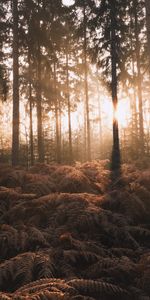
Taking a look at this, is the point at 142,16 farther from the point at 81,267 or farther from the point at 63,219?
the point at 81,267

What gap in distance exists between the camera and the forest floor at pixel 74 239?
15.8 ft

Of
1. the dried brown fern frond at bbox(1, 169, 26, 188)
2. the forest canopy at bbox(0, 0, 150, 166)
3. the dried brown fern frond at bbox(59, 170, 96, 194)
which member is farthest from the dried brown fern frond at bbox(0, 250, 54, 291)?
the forest canopy at bbox(0, 0, 150, 166)

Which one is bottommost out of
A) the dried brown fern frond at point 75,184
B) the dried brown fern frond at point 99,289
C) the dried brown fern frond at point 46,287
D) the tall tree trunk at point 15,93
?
the dried brown fern frond at point 99,289

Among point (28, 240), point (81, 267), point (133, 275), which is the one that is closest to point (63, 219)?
point (28, 240)

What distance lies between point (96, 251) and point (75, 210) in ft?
4.87

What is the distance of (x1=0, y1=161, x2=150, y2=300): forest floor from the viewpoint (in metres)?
4.82

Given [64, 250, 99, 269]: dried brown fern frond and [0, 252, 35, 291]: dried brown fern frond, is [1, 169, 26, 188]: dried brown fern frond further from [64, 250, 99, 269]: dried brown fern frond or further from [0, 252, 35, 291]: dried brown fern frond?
[0, 252, 35, 291]: dried brown fern frond

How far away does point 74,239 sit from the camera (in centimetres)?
623

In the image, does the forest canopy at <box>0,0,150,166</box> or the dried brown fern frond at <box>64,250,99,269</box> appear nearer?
the dried brown fern frond at <box>64,250,99,269</box>

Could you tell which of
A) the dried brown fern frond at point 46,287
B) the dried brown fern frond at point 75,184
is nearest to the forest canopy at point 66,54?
the dried brown fern frond at point 75,184

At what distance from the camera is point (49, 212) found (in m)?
7.80

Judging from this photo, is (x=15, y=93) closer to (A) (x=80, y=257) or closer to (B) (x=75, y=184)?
(B) (x=75, y=184)

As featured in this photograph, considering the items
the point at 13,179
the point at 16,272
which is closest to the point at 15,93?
the point at 13,179

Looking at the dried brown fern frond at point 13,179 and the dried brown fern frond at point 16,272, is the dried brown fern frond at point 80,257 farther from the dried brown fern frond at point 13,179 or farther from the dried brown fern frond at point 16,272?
the dried brown fern frond at point 13,179
